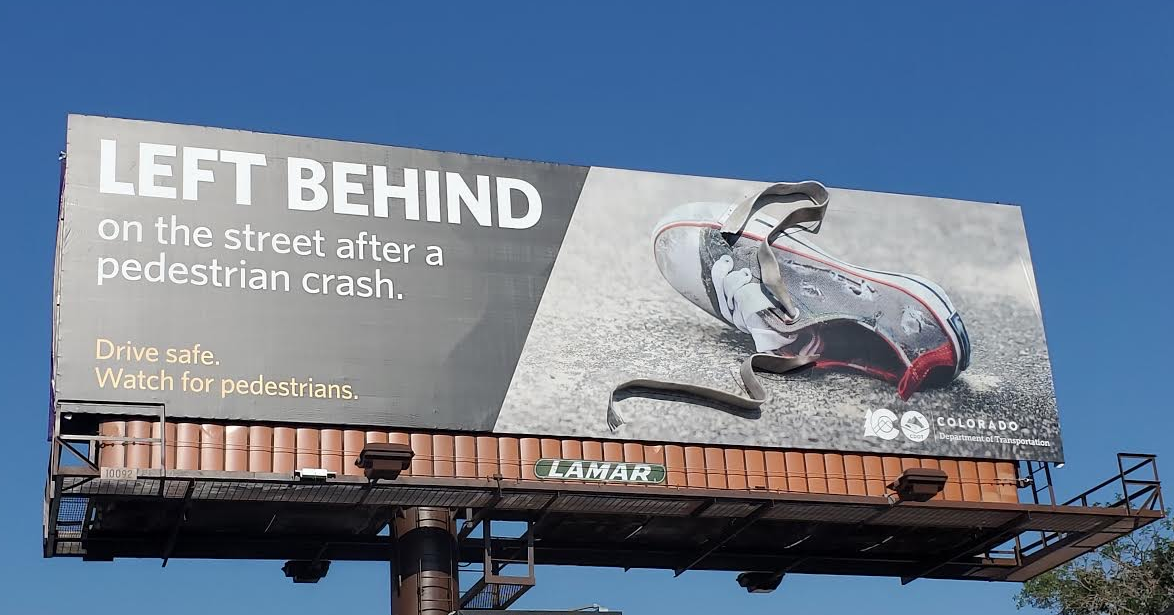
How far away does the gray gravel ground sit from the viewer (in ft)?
125

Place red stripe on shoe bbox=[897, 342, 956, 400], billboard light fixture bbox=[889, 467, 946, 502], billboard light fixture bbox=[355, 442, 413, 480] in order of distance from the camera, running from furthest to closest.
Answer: red stripe on shoe bbox=[897, 342, 956, 400], billboard light fixture bbox=[889, 467, 946, 502], billboard light fixture bbox=[355, 442, 413, 480]

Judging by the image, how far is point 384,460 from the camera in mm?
33938

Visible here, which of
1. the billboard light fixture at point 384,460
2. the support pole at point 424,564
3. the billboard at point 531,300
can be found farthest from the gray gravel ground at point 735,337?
the billboard light fixture at point 384,460

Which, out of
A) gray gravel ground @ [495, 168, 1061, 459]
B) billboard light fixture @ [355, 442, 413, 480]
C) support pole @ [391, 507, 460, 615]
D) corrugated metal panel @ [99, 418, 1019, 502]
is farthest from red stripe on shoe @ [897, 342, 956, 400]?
billboard light fixture @ [355, 442, 413, 480]

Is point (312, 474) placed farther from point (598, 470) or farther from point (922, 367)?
point (922, 367)

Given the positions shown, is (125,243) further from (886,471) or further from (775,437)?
(886,471)

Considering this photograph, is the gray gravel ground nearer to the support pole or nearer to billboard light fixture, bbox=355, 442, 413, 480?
the support pole

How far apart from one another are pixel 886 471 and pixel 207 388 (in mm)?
16722

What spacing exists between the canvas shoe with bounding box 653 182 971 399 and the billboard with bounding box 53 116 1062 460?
0.07 meters

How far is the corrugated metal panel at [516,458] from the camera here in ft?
111

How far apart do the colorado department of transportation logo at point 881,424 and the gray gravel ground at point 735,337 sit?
18 cm

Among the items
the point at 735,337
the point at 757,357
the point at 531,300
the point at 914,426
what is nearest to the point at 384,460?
the point at 531,300

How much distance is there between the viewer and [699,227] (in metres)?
41.1

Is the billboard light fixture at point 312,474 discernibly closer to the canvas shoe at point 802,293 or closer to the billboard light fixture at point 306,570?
the billboard light fixture at point 306,570
